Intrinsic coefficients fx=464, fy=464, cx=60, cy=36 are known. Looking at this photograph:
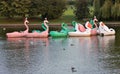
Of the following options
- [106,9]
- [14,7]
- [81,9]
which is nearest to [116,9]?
[106,9]

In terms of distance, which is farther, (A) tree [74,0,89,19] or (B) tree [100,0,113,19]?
(A) tree [74,0,89,19]

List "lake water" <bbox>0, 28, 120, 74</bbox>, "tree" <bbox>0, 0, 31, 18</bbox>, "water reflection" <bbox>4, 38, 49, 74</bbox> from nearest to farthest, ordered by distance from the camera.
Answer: "lake water" <bbox>0, 28, 120, 74</bbox> < "water reflection" <bbox>4, 38, 49, 74</bbox> < "tree" <bbox>0, 0, 31, 18</bbox>

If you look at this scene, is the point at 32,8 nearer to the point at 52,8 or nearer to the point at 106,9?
the point at 52,8

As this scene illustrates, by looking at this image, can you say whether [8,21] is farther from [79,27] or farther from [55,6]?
[79,27]

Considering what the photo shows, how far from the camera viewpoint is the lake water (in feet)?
87.0

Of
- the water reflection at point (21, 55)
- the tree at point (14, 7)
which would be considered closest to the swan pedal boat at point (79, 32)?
the water reflection at point (21, 55)

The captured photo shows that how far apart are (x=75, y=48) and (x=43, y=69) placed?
10327 millimetres

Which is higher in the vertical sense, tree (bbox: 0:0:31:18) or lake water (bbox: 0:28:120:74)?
lake water (bbox: 0:28:120:74)

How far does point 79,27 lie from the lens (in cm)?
4900

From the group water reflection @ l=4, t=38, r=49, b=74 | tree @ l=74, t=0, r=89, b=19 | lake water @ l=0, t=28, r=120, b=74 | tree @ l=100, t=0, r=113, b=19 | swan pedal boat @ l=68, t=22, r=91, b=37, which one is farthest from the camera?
tree @ l=74, t=0, r=89, b=19

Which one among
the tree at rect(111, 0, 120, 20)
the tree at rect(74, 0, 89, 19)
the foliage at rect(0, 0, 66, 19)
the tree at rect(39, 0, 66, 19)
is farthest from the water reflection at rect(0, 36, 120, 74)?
the tree at rect(74, 0, 89, 19)

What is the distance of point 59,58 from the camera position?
31188 millimetres

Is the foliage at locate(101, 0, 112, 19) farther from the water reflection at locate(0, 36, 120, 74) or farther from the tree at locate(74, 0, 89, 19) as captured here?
the water reflection at locate(0, 36, 120, 74)

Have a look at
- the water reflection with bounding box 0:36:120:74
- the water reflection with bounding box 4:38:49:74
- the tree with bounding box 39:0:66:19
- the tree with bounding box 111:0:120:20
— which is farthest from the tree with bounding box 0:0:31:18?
the water reflection with bounding box 0:36:120:74
